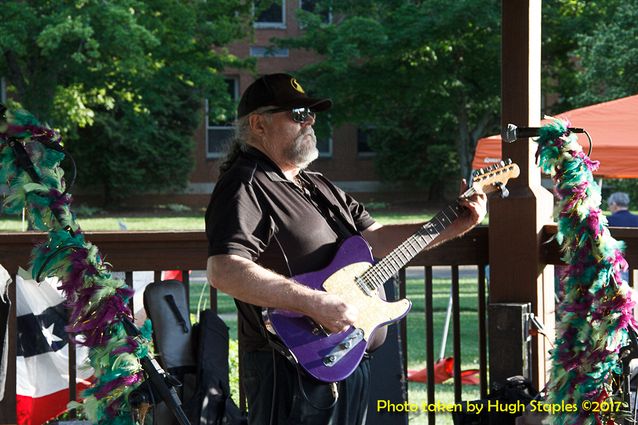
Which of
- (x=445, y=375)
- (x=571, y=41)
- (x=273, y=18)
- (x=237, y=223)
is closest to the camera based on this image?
(x=237, y=223)

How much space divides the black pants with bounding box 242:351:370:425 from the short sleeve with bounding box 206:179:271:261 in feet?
1.24

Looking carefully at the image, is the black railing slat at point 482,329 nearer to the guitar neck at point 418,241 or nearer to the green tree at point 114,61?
the guitar neck at point 418,241

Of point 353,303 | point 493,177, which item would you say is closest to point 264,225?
point 353,303

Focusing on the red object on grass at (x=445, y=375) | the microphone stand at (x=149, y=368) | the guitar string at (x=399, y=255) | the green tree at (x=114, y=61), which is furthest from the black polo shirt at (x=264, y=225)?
the green tree at (x=114, y=61)

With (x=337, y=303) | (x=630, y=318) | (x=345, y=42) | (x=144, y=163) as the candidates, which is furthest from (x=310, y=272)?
(x=144, y=163)

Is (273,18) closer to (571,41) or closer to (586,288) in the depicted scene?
(571,41)

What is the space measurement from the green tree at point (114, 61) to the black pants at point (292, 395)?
1566 centimetres

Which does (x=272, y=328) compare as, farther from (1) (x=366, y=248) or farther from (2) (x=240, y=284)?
(1) (x=366, y=248)

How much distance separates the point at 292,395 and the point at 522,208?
1791 mm

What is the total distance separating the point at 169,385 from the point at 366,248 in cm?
84

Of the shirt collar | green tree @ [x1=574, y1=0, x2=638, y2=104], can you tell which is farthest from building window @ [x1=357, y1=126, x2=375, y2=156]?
the shirt collar

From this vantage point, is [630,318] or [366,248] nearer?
[366,248]

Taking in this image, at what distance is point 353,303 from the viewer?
10.2ft

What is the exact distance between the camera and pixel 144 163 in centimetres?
2761
